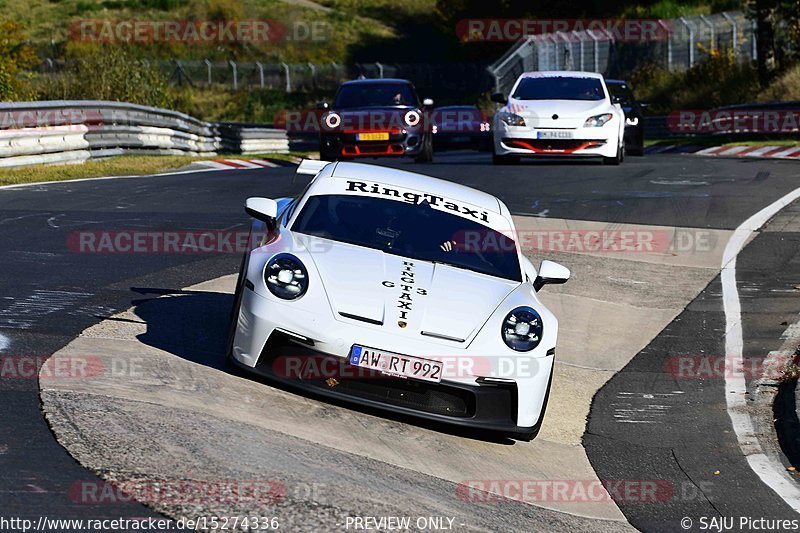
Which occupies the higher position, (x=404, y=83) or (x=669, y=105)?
(x=404, y=83)

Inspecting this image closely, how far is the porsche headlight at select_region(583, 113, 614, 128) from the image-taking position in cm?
1962

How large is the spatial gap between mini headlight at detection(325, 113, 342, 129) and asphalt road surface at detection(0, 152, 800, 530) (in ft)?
4.59

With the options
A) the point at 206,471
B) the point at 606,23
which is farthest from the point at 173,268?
the point at 606,23

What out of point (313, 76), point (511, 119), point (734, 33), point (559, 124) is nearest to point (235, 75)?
point (313, 76)

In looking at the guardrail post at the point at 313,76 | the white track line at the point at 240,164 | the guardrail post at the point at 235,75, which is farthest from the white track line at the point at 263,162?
the guardrail post at the point at 313,76

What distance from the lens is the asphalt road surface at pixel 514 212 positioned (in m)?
5.81

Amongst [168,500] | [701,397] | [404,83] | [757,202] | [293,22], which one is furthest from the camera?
[293,22]

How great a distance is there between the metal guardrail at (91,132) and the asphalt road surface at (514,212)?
1840 millimetres

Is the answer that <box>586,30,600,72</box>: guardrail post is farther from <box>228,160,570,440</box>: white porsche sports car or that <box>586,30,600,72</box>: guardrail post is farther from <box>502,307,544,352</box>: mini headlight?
<box>502,307,544,352</box>: mini headlight

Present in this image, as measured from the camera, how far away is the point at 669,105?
134 ft

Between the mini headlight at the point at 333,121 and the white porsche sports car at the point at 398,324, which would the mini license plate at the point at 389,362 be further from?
the mini headlight at the point at 333,121

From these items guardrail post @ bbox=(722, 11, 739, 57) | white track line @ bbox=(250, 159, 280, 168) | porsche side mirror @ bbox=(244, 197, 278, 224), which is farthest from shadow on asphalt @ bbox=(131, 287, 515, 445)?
guardrail post @ bbox=(722, 11, 739, 57)

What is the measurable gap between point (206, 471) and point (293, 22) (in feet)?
221

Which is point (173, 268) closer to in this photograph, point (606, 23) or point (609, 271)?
point (609, 271)
